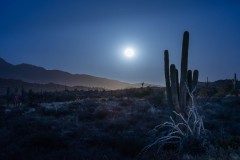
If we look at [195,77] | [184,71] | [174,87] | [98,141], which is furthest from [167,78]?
[98,141]

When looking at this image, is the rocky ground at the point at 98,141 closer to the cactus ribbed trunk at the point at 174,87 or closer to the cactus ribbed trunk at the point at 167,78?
the cactus ribbed trunk at the point at 174,87

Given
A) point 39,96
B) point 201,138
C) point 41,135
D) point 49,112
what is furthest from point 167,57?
point 39,96

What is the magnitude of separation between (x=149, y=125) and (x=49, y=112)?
9.74 m

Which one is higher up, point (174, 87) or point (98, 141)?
point (174, 87)

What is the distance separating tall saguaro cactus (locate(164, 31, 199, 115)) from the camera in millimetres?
13711

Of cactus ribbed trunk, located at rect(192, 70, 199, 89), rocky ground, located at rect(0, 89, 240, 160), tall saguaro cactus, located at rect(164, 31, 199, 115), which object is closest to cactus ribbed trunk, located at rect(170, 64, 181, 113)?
tall saguaro cactus, located at rect(164, 31, 199, 115)

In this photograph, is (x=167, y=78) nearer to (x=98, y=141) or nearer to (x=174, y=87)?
(x=174, y=87)

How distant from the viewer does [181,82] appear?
45.1ft

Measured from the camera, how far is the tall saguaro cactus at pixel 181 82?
45.0ft

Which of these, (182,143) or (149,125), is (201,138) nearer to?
(182,143)

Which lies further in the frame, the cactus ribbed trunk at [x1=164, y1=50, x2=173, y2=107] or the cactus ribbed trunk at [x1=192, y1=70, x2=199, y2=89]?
the cactus ribbed trunk at [x1=192, y1=70, x2=199, y2=89]

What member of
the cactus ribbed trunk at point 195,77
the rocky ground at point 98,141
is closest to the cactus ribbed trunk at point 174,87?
the cactus ribbed trunk at point 195,77

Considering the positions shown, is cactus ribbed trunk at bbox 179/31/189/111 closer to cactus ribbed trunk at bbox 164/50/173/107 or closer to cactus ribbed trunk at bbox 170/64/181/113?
cactus ribbed trunk at bbox 170/64/181/113

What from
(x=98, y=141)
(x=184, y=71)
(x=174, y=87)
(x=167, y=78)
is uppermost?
(x=184, y=71)
